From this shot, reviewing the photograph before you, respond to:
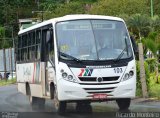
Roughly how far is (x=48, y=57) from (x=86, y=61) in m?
1.94

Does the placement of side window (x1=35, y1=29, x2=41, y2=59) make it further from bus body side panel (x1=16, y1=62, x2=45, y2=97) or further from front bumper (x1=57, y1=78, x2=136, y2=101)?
front bumper (x1=57, y1=78, x2=136, y2=101)

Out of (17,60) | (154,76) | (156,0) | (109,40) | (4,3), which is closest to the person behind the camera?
(109,40)

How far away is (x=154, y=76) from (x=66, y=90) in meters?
12.1

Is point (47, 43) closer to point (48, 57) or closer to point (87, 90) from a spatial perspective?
point (48, 57)

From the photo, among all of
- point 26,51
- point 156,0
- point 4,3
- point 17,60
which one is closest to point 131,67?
point 26,51

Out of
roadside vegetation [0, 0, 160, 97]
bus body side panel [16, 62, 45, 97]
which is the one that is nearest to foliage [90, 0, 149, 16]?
roadside vegetation [0, 0, 160, 97]

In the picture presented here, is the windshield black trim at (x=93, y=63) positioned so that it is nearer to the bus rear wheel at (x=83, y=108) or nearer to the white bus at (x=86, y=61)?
the white bus at (x=86, y=61)

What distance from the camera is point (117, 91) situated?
50.5 feet

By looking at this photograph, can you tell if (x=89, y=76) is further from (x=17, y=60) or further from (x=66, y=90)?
(x=17, y=60)

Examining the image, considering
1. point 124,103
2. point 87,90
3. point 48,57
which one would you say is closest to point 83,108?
point 124,103

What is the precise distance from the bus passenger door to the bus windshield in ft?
1.66

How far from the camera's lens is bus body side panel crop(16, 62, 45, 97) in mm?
18106

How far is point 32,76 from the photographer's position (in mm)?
19547

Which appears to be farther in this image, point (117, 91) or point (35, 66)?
point (35, 66)
